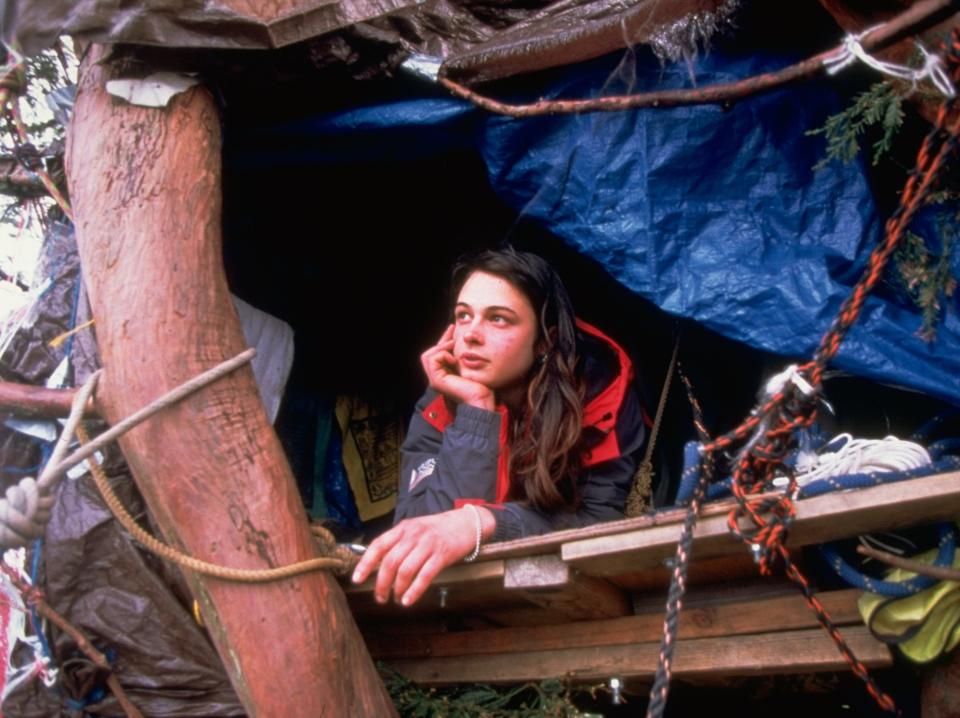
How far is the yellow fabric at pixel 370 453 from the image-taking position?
12.8ft

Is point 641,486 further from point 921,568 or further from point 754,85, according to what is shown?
point 754,85

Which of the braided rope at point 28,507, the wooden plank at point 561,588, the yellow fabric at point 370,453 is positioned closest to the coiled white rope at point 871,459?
the wooden plank at point 561,588

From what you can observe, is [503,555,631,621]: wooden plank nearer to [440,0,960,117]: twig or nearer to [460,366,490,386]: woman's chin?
[460,366,490,386]: woman's chin

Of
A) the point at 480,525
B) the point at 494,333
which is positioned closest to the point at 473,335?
the point at 494,333

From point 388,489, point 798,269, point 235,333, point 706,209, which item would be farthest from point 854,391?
point 388,489

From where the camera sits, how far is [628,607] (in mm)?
2287

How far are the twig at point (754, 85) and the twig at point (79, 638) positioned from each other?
176 cm

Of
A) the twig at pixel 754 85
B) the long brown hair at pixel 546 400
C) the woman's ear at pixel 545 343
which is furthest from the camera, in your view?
the woman's ear at pixel 545 343

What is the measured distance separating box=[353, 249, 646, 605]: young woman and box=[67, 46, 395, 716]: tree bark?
655mm

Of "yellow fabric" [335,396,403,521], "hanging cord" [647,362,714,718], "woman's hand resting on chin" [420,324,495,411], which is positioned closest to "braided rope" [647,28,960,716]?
"hanging cord" [647,362,714,718]

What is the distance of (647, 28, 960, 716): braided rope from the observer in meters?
1.27

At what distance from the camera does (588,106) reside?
1.74 metres

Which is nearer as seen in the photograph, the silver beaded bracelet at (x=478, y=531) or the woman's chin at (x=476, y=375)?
the silver beaded bracelet at (x=478, y=531)

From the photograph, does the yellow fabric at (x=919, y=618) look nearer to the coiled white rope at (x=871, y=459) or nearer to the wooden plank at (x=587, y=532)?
the coiled white rope at (x=871, y=459)
